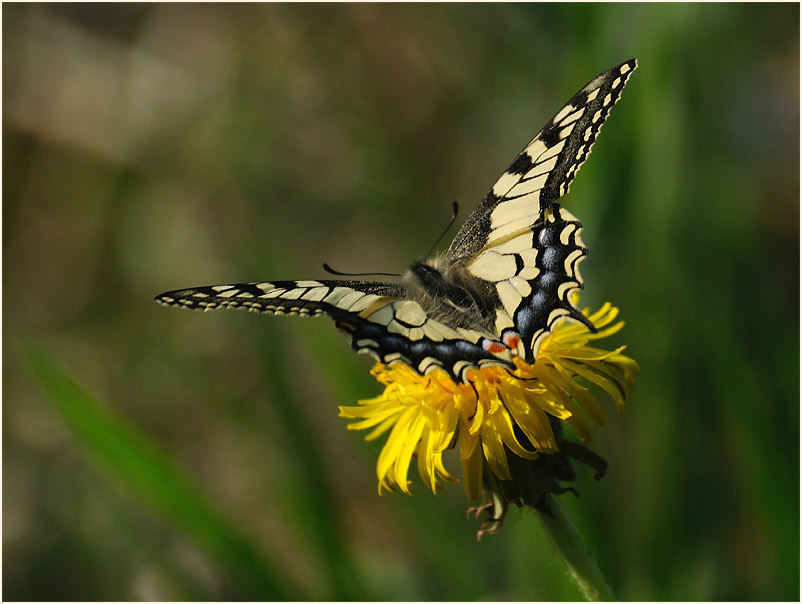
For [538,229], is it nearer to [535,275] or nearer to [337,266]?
[535,275]

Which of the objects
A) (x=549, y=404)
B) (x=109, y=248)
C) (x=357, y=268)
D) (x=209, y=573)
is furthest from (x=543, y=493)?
(x=109, y=248)

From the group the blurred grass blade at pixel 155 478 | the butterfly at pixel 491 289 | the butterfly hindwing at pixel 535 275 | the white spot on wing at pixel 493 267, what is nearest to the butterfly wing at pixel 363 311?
the butterfly at pixel 491 289

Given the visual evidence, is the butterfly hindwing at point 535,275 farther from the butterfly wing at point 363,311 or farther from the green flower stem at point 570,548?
the green flower stem at point 570,548

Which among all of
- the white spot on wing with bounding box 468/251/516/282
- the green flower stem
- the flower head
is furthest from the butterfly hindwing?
the green flower stem

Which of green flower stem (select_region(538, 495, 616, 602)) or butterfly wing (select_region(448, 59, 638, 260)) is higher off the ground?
butterfly wing (select_region(448, 59, 638, 260))

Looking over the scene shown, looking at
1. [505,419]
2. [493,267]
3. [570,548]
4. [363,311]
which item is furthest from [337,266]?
[570,548]

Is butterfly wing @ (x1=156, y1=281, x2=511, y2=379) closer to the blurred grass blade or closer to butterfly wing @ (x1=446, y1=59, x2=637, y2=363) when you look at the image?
butterfly wing @ (x1=446, y1=59, x2=637, y2=363)
